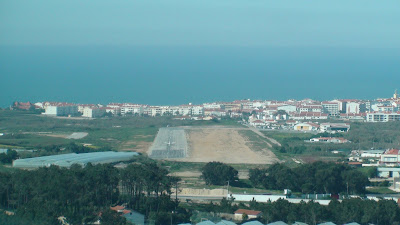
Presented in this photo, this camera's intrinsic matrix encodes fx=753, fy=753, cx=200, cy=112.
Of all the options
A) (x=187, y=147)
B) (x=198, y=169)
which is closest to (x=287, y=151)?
(x=187, y=147)

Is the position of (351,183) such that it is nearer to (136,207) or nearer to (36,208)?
(136,207)

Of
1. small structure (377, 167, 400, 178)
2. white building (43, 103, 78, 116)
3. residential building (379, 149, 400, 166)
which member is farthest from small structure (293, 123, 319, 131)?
small structure (377, 167, 400, 178)

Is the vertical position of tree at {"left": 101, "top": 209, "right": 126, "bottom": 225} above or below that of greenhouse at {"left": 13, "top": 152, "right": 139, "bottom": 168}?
below

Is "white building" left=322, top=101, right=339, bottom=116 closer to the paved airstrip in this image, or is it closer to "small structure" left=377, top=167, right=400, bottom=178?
the paved airstrip

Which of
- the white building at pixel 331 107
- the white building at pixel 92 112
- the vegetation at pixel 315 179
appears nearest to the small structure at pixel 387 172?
the vegetation at pixel 315 179

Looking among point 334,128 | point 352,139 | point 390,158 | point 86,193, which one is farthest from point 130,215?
point 334,128

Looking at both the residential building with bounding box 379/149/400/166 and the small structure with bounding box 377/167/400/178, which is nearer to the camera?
the small structure with bounding box 377/167/400/178

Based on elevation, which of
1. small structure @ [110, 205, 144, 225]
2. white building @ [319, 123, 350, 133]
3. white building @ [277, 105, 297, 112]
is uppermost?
white building @ [277, 105, 297, 112]
